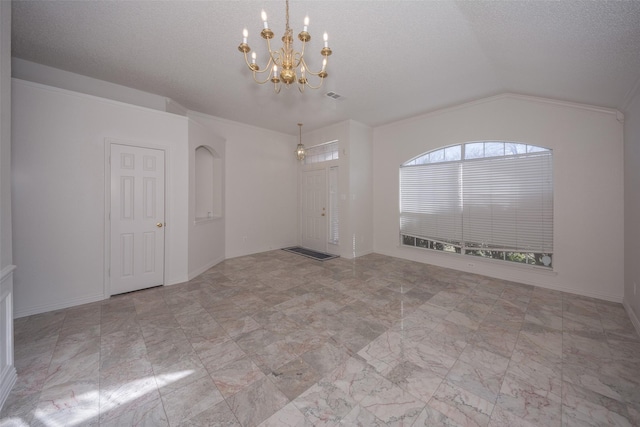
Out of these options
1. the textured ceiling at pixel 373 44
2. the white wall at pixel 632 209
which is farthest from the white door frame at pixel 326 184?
the white wall at pixel 632 209

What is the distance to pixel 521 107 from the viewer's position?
12.7 feet

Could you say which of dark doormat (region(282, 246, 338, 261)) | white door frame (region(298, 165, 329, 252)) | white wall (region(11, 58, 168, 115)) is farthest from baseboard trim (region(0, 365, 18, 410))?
white door frame (region(298, 165, 329, 252))

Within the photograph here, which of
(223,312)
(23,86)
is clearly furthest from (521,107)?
(23,86)

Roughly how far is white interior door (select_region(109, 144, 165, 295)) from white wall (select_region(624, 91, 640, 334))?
607cm

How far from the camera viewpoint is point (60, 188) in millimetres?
3023

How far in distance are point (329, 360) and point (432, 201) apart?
401 cm

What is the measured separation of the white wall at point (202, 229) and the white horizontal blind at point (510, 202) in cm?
498

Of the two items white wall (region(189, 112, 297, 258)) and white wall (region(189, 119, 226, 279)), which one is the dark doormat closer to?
white wall (region(189, 112, 297, 258))

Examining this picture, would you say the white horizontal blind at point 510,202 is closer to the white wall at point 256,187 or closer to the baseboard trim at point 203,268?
the white wall at point 256,187

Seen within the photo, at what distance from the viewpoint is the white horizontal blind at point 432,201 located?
4.68 m

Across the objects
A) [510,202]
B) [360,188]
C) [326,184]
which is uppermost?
[326,184]

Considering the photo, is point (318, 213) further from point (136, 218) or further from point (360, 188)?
point (136, 218)

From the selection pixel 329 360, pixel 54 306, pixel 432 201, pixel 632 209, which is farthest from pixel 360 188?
pixel 54 306

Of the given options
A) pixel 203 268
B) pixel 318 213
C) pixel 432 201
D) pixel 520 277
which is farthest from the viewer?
pixel 318 213
